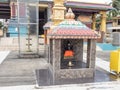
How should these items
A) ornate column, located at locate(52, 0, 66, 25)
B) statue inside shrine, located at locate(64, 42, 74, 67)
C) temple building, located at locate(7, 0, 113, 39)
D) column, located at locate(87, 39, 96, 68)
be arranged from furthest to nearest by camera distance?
temple building, located at locate(7, 0, 113, 39) → ornate column, located at locate(52, 0, 66, 25) → statue inside shrine, located at locate(64, 42, 74, 67) → column, located at locate(87, 39, 96, 68)

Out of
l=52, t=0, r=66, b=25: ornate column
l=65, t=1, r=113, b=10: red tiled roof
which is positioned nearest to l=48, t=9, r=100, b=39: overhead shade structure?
l=52, t=0, r=66, b=25: ornate column

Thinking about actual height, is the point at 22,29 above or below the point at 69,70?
above

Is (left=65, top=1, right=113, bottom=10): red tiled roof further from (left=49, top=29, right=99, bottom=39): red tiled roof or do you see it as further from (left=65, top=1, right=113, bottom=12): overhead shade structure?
(left=49, top=29, right=99, bottom=39): red tiled roof

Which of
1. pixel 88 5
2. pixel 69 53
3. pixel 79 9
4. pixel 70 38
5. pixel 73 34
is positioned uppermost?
pixel 88 5

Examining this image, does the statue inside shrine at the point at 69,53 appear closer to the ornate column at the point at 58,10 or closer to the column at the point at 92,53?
the column at the point at 92,53

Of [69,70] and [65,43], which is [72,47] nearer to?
[65,43]

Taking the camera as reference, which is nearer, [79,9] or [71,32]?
[71,32]

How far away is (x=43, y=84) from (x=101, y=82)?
6.77ft

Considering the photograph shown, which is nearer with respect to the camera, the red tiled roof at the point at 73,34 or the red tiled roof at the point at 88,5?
the red tiled roof at the point at 73,34

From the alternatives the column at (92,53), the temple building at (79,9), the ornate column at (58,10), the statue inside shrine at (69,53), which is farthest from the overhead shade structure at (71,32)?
the temple building at (79,9)

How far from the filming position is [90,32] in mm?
7246

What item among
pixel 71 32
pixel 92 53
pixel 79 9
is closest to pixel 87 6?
pixel 79 9

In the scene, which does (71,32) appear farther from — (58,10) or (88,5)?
(88,5)

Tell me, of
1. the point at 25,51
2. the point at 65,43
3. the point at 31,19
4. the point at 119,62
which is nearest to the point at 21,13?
the point at 31,19
